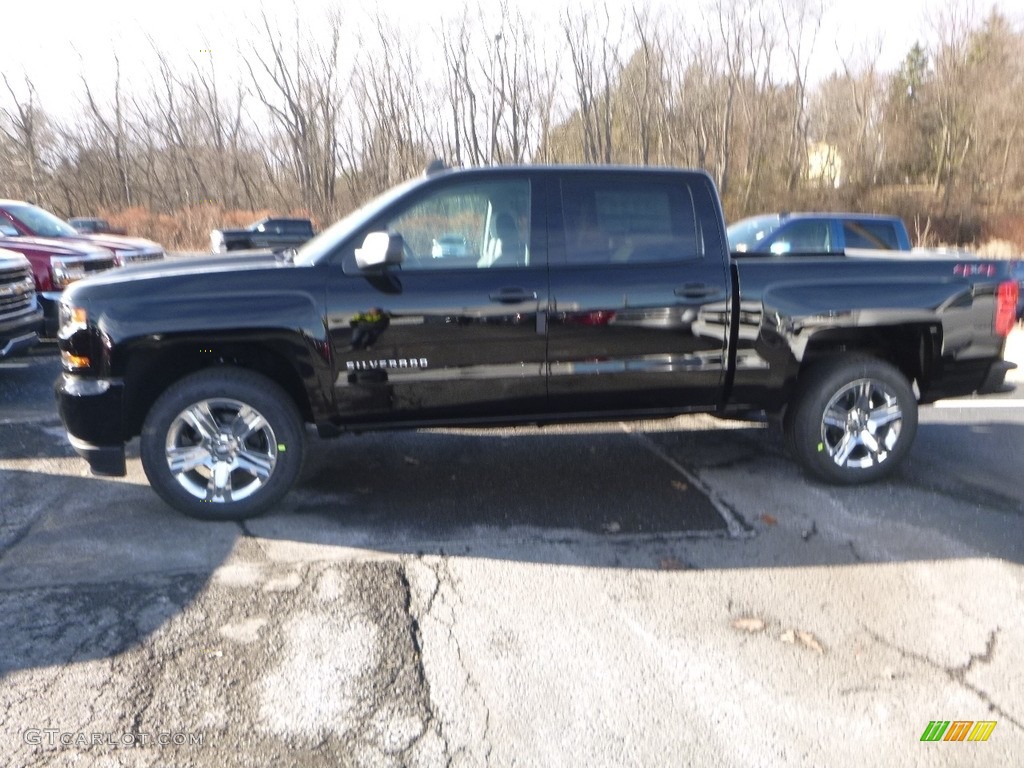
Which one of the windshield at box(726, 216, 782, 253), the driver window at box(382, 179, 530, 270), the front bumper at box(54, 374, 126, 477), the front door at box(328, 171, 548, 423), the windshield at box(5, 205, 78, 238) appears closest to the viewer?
the front bumper at box(54, 374, 126, 477)

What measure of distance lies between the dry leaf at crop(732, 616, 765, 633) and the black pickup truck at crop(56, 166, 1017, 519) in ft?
5.36

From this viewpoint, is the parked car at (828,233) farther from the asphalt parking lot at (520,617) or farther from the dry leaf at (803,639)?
the dry leaf at (803,639)

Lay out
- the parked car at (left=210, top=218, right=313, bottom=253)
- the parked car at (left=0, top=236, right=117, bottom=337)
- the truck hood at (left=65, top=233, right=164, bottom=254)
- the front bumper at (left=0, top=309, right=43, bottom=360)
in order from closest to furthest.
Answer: the front bumper at (left=0, top=309, right=43, bottom=360), the parked car at (left=0, top=236, right=117, bottom=337), the truck hood at (left=65, top=233, right=164, bottom=254), the parked car at (left=210, top=218, right=313, bottom=253)

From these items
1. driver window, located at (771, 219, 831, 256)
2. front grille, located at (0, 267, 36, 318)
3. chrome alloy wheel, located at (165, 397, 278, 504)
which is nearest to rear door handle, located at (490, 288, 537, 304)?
chrome alloy wheel, located at (165, 397, 278, 504)

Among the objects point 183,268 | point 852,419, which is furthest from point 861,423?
point 183,268

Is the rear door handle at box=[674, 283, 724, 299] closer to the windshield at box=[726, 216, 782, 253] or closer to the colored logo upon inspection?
the colored logo

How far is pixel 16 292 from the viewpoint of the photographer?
8117 mm

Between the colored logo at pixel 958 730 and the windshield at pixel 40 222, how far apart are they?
450 inches

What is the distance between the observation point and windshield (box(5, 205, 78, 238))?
1118 centimetres

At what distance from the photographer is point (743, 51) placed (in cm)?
3694

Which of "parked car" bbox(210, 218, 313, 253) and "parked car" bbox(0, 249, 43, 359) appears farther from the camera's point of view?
"parked car" bbox(210, 218, 313, 253)

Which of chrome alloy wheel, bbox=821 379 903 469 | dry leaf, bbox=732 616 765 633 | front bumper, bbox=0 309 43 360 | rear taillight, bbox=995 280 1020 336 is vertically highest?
rear taillight, bbox=995 280 1020 336

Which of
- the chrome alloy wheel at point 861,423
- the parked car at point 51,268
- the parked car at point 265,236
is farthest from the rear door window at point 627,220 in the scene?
the parked car at point 265,236

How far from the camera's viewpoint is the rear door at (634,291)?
483cm
